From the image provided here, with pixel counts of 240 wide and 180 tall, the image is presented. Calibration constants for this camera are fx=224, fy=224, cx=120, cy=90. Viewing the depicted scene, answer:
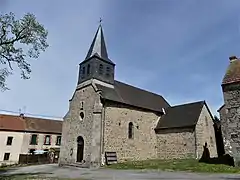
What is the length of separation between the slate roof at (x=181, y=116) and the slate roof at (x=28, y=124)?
64.6 feet

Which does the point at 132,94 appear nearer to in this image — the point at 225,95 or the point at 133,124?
the point at 133,124

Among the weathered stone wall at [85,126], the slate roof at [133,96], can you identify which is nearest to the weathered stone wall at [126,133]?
the slate roof at [133,96]

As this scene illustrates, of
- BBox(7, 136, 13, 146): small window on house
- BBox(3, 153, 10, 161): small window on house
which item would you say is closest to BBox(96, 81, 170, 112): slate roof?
BBox(7, 136, 13, 146): small window on house

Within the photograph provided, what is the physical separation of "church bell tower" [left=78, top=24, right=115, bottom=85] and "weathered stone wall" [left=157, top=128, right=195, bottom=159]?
348 inches

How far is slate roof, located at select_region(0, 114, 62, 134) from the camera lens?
3449 centimetres

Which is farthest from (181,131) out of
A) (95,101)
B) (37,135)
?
(37,135)

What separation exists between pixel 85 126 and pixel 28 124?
1792 cm

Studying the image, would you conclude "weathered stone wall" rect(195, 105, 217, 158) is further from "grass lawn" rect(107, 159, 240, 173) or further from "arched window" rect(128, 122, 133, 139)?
"arched window" rect(128, 122, 133, 139)

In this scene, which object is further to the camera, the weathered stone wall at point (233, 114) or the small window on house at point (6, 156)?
the small window on house at point (6, 156)

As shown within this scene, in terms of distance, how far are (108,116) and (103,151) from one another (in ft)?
11.1

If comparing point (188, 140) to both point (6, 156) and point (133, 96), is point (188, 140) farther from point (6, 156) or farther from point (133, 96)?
point (6, 156)

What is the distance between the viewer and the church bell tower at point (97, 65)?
2456cm

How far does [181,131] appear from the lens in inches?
974

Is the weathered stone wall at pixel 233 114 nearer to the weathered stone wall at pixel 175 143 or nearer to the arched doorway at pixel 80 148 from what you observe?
the weathered stone wall at pixel 175 143
